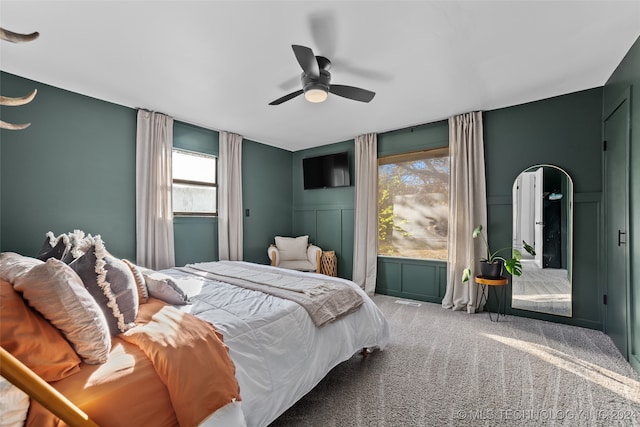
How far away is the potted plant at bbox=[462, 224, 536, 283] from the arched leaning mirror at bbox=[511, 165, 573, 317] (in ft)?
0.21

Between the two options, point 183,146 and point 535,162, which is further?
point 183,146

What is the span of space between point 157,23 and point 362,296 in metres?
2.56

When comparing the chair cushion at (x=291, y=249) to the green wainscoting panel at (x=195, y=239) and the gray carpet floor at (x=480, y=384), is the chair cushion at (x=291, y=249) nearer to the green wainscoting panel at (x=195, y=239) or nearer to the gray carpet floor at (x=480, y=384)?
the green wainscoting panel at (x=195, y=239)

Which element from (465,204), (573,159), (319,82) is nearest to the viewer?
(319,82)

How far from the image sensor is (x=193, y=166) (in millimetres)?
4297

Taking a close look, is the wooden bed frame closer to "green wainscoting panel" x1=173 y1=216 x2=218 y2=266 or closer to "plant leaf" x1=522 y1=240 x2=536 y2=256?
"green wainscoting panel" x1=173 y1=216 x2=218 y2=266

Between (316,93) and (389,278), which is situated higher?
(316,93)

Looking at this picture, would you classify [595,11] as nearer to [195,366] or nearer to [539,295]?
[539,295]

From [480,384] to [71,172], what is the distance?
4.28m

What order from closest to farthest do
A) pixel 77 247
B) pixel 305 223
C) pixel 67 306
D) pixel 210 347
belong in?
pixel 67 306 < pixel 210 347 < pixel 77 247 < pixel 305 223

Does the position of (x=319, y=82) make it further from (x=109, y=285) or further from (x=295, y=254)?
(x=295, y=254)

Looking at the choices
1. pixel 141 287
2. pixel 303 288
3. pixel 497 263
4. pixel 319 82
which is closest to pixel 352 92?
pixel 319 82

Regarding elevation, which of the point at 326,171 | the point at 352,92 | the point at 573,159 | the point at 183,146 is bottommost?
the point at 573,159

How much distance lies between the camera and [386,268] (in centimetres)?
Result: 455
